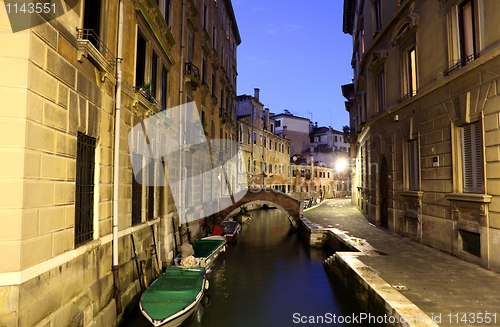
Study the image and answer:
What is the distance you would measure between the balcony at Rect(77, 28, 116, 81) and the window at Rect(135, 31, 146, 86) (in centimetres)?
200

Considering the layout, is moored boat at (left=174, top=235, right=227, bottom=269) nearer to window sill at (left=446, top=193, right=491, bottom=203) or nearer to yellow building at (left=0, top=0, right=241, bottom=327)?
yellow building at (left=0, top=0, right=241, bottom=327)

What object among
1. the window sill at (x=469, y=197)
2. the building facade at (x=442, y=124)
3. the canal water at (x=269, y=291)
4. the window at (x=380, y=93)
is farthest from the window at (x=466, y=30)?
the canal water at (x=269, y=291)

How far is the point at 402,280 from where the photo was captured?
7.62 meters

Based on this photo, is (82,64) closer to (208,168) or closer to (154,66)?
(154,66)

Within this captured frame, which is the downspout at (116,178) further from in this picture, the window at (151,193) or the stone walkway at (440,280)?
the stone walkway at (440,280)

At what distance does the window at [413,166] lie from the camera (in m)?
11.8

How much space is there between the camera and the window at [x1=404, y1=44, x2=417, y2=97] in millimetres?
12295

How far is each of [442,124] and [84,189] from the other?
10.2m

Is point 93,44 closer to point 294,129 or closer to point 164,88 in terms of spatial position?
point 164,88

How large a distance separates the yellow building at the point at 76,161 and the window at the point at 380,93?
35.4 feet

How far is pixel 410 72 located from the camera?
12.6 metres

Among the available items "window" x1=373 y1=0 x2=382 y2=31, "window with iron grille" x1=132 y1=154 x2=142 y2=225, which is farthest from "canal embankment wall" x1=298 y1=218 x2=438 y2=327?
"window" x1=373 y1=0 x2=382 y2=31

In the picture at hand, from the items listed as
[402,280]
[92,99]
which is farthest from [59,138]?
[402,280]

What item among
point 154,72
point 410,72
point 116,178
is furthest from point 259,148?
point 116,178
